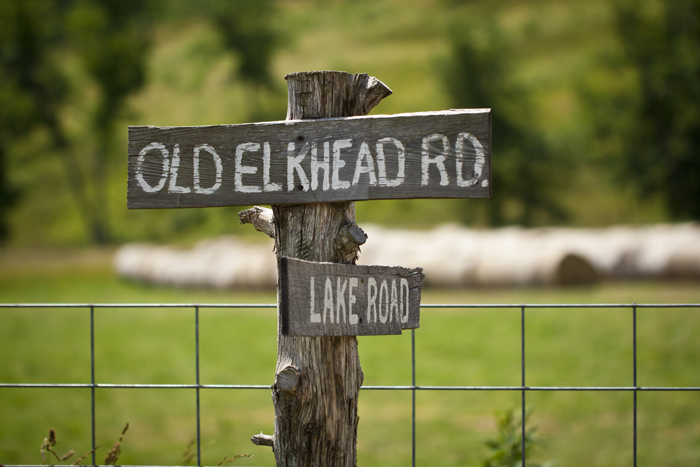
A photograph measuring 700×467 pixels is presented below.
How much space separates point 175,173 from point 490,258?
1006 cm

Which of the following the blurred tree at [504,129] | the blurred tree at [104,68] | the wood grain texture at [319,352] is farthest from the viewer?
the blurred tree at [104,68]

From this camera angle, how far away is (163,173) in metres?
2.07

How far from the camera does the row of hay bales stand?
35.4 feet

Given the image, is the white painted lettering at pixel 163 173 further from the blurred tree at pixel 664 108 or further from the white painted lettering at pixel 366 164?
the blurred tree at pixel 664 108

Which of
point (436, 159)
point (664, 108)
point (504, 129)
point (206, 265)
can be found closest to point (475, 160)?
point (436, 159)

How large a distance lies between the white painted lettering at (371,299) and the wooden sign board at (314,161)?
27 centimetres

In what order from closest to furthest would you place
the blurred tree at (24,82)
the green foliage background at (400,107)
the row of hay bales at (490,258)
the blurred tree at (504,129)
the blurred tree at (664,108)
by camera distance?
the row of hay bales at (490,258)
the blurred tree at (664,108)
the green foliage background at (400,107)
the blurred tree at (24,82)
the blurred tree at (504,129)

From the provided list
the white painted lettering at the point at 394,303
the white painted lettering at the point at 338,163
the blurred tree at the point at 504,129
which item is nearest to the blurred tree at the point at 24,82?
the blurred tree at the point at 504,129

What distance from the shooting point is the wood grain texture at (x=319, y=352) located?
6.50 feet

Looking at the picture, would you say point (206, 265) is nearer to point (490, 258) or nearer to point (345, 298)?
point (490, 258)

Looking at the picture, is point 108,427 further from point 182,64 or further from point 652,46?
point 182,64

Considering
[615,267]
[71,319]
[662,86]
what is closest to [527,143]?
[662,86]

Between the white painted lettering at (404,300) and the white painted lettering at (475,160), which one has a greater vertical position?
the white painted lettering at (475,160)

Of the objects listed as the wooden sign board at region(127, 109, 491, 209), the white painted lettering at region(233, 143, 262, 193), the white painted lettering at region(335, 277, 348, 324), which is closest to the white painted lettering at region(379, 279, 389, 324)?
the white painted lettering at region(335, 277, 348, 324)
